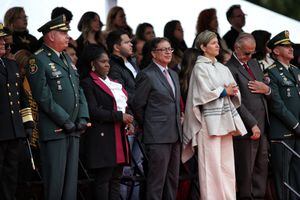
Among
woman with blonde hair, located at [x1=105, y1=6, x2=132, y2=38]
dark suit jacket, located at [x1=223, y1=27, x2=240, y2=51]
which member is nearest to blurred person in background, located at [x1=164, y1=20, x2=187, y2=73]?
woman with blonde hair, located at [x1=105, y1=6, x2=132, y2=38]

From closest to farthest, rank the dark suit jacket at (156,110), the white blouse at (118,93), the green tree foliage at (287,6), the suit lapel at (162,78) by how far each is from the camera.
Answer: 1. the white blouse at (118,93)
2. the dark suit jacket at (156,110)
3. the suit lapel at (162,78)
4. the green tree foliage at (287,6)

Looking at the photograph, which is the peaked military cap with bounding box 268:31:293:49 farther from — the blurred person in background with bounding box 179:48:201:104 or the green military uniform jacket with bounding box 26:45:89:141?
the green military uniform jacket with bounding box 26:45:89:141

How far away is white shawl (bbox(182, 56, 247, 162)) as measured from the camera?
10469 millimetres

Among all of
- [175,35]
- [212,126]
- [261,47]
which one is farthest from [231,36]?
[212,126]

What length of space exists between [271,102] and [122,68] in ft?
6.36

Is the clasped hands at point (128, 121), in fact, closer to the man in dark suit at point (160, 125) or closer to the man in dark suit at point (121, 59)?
the man in dark suit at point (160, 125)

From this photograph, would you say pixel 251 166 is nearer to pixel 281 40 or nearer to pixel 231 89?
pixel 231 89

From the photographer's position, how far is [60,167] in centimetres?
930

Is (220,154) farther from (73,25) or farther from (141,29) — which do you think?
(73,25)

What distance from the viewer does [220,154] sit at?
10602mm

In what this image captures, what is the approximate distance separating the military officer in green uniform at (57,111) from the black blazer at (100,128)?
27cm

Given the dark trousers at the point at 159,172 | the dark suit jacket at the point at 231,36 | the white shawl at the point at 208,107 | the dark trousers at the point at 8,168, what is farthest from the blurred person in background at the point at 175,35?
the dark trousers at the point at 8,168

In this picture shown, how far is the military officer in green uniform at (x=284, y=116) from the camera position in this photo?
1148 centimetres

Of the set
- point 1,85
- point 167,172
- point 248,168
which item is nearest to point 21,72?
point 1,85
